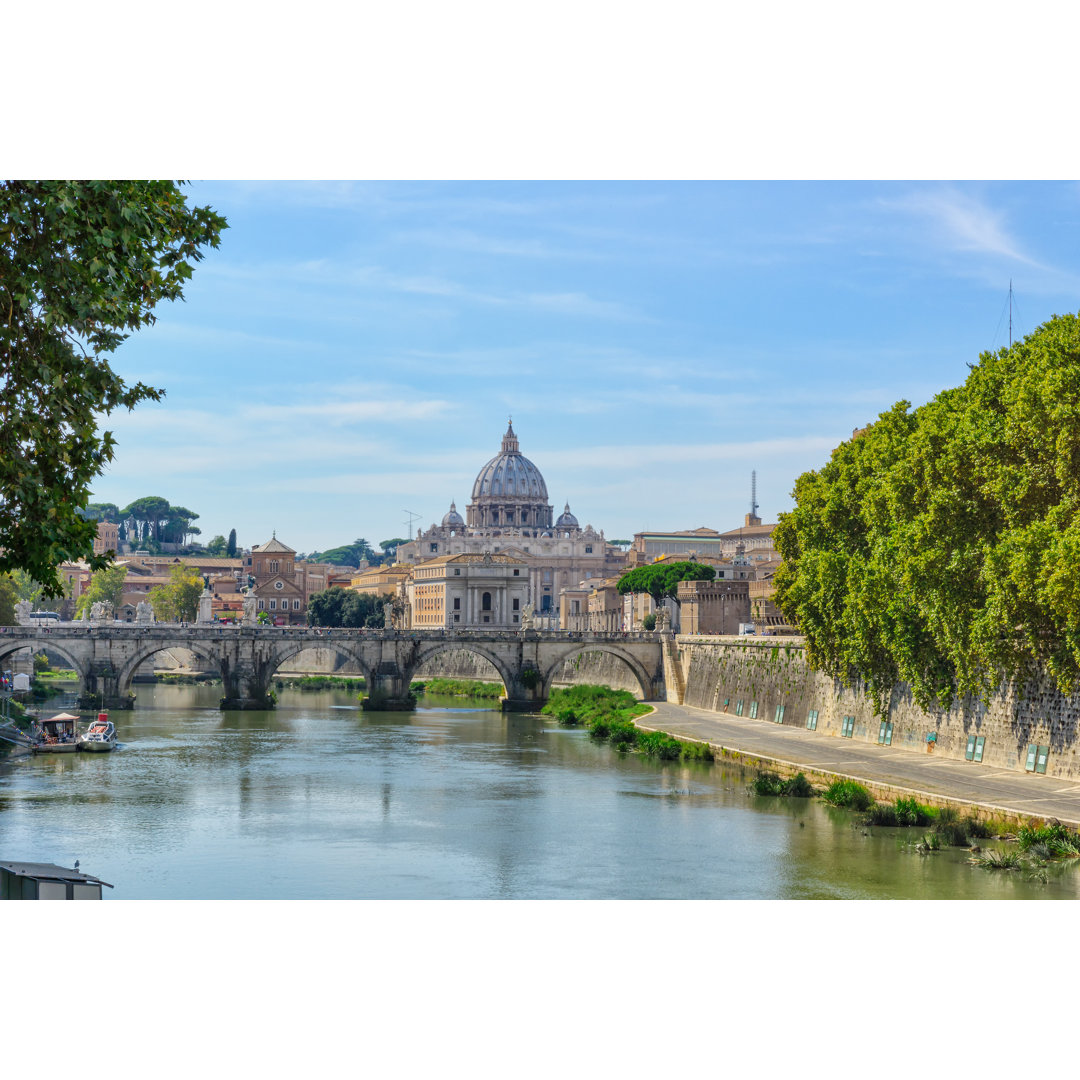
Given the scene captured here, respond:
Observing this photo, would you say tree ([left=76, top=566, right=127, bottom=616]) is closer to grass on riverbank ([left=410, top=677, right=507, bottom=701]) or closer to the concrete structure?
grass on riverbank ([left=410, top=677, right=507, bottom=701])

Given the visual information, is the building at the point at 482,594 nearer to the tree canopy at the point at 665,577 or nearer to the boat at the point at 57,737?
the tree canopy at the point at 665,577

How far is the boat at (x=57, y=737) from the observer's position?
115 ft

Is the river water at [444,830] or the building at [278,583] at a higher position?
the building at [278,583]

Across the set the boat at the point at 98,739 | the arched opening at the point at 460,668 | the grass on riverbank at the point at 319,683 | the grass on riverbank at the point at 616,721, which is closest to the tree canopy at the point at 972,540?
the grass on riverbank at the point at 616,721

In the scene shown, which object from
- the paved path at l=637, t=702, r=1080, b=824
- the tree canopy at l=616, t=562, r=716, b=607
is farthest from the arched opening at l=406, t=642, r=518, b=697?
the paved path at l=637, t=702, r=1080, b=824

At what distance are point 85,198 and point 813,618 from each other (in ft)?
80.7

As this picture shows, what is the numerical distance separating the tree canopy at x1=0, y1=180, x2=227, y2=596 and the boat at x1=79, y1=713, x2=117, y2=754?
2541 cm

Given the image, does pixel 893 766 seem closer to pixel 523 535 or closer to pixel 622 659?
pixel 622 659

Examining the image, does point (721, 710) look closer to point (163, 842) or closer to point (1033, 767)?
point (1033, 767)

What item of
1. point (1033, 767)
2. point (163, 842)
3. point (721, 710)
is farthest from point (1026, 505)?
point (721, 710)

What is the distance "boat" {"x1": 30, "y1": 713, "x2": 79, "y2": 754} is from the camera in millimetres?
35094

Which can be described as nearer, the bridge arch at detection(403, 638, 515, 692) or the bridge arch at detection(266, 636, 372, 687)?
the bridge arch at detection(266, 636, 372, 687)

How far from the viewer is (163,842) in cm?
2136

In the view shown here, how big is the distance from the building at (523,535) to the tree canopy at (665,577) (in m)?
48.9
